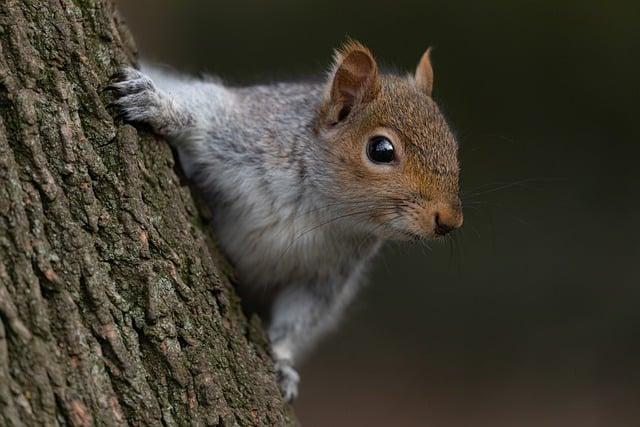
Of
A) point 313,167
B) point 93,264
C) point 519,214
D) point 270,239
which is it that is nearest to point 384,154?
point 313,167

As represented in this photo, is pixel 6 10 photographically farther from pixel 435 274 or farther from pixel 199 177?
pixel 435 274

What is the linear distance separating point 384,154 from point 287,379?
42.0 inches

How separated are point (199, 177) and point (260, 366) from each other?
3.21 feet

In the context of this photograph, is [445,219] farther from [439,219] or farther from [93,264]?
[93,264]

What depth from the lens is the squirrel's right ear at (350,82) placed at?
3.58 metres

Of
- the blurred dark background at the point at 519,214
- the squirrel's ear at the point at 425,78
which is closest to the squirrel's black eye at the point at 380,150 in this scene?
the squirrel's ear at the point at 425,78

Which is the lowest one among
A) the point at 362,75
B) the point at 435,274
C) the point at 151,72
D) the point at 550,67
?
the point at 435,274

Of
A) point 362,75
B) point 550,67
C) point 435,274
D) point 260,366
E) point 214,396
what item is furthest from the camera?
point 435,274

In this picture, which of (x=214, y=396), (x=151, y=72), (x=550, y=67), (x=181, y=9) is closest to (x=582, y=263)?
(x=550, y=67)

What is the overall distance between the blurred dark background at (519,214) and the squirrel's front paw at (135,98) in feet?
15.9

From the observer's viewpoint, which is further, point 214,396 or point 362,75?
point 362,75

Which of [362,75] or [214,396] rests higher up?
[362,75]

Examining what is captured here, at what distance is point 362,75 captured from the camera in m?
3.64

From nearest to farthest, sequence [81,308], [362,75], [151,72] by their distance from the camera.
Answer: [81,308] < [362,75] < [151,72]
